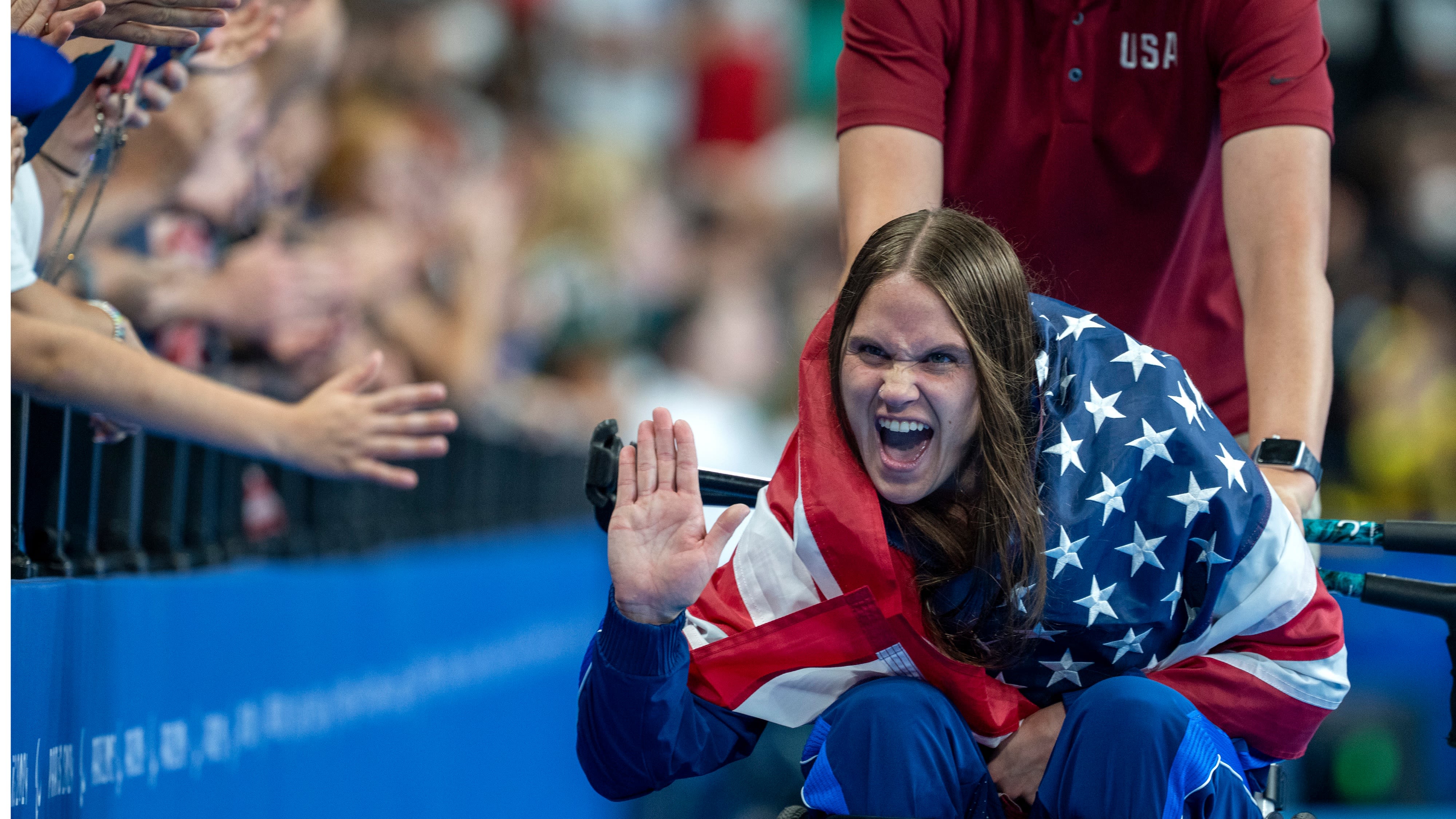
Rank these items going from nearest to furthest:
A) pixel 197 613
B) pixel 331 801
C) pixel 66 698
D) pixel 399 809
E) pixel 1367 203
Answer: pixel 66 698, pixel 197 613, pixel 331 801, pixel 399 809, pixel 1367 203

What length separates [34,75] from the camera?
1.65 m

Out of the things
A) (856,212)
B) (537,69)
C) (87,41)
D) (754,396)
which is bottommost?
(754,396)

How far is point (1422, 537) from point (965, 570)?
1.93 ft

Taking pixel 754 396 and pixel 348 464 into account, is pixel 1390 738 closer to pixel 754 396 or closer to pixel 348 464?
pixel 348 464

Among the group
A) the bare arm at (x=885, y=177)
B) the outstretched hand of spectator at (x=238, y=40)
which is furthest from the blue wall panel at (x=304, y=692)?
the bare arm at (x=885, y=177)

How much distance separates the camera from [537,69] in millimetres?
7574

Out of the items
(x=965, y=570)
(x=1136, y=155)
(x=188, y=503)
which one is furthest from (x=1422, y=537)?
(x=188, y=503)

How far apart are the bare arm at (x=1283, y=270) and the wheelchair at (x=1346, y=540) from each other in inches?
7.3

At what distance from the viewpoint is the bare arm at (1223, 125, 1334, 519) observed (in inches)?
84.9

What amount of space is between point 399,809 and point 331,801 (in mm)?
313

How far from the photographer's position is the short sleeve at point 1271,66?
2244 millimetres

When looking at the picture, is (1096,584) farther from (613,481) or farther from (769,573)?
(613,481)

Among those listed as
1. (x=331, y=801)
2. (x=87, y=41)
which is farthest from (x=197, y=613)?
(x=87, y=41)

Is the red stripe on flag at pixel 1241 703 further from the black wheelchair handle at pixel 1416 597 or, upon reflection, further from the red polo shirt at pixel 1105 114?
the red polo shirt at pixel 1105 114
